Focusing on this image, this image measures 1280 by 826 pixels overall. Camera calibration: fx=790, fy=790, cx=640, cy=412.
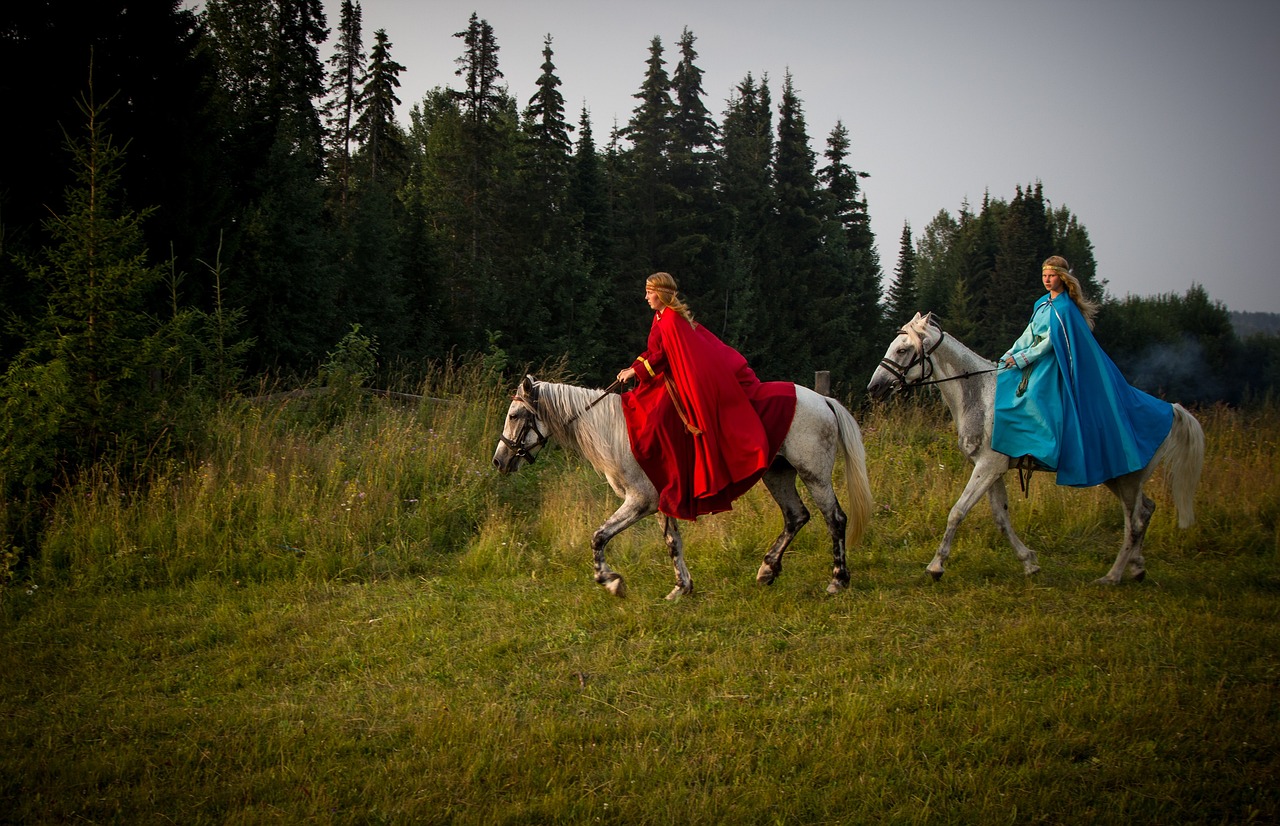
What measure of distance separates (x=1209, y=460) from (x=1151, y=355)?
2125 inches

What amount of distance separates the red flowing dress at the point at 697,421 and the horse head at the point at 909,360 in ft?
3.46

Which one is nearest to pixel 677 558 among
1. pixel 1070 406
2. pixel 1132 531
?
pixel 1070 406

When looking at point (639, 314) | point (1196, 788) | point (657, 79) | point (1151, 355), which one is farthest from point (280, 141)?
point (1151, 355)

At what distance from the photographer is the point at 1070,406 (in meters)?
6.48

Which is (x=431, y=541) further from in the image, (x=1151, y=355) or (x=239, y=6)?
(x=1151, y=355)

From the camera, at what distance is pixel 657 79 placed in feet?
136

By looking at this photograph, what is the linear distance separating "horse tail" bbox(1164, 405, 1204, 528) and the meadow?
2.72 feet

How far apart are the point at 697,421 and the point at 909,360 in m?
2.14

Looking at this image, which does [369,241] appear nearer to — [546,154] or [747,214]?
[546,154]

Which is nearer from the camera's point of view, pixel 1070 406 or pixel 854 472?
pixel 1070 406

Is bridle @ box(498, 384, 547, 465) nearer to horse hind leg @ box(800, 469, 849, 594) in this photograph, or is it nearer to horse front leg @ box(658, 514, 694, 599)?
horse front leg @ box(658, 514, 694, 599)

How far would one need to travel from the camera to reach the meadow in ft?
12.0

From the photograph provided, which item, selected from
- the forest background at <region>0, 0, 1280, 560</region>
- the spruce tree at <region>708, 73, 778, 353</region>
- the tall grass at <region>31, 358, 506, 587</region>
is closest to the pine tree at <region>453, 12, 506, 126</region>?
the forest background at <region>0, 0, 1280, 560</region>

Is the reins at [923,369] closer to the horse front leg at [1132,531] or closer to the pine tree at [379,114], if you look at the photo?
the horse front leg at [1132,531]
